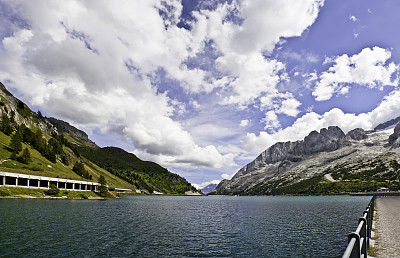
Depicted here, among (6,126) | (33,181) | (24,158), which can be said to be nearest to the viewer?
(33,181)

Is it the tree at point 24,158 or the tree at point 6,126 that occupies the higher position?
the tree at point 6,126

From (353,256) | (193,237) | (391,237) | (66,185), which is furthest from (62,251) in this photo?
(66,185)

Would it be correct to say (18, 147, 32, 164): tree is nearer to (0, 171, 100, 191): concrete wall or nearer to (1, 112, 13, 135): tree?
(0, 171, 100, 191): concrete wall

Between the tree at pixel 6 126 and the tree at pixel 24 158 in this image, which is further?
the tree at pixel 6 126

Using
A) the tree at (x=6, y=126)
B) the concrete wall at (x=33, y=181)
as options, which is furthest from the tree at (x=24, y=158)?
the tree at (x=6, y=126)

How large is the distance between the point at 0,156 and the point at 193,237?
160580 millimetres

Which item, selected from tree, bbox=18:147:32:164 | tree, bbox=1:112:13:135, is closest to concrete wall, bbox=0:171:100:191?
tree, bbox=18:147:32:164

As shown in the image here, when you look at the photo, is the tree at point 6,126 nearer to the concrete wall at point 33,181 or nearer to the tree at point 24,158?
the tree at point 24,158

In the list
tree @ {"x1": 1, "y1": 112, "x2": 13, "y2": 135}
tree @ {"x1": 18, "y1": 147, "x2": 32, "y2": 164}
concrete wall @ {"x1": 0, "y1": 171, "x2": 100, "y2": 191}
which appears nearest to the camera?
concrete wall @ {"x1": 0, "y1": 171, "x2": 100, "y2": 191}

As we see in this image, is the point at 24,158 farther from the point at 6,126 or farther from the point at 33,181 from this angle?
the point at 6,126

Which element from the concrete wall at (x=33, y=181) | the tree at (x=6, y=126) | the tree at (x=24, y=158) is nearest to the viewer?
the concrete wall at (x=33, y=181)

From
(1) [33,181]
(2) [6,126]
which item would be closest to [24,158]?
(1) [33,181]

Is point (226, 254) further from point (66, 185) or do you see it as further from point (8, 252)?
point (66, 185)

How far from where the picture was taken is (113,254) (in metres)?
27.0
